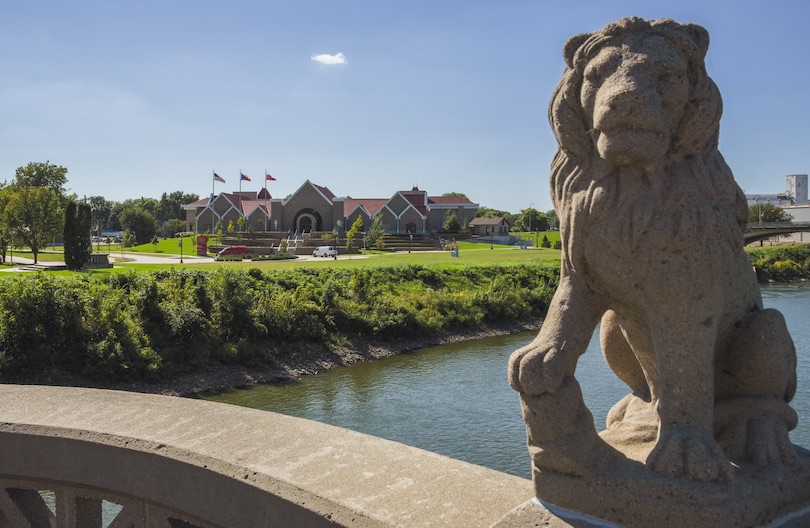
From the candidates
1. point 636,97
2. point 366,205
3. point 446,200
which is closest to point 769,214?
point 446,200

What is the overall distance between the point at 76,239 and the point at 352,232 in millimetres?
25445

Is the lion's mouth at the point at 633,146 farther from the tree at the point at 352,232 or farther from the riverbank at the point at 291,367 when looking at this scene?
the tree at the point at 352,232

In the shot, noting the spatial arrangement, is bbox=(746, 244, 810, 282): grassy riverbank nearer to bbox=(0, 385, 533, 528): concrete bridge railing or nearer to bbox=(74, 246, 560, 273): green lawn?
bbox=(74, 246, 560, 273): green lawn

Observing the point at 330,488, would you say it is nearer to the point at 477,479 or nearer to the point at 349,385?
the point at 477,479

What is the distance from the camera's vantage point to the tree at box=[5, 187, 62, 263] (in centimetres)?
3259

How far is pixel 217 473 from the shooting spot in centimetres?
296

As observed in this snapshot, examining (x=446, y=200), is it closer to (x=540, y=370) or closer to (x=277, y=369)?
(x=277, y=369)

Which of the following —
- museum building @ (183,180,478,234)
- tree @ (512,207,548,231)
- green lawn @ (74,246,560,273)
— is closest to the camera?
green lawn @ (74,246,560,273)

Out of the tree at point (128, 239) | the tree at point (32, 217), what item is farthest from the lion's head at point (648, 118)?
the tree at point (128, 239)

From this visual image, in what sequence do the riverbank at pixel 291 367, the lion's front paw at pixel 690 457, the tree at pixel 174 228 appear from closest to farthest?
the lion's front paw at pixel 690 457 → the riverbank at pixel 291 367 → the tree at pixel 174 228

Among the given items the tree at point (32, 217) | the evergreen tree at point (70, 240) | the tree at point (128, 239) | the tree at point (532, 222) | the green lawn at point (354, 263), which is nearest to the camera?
the evergreen tree at point (70, 240)

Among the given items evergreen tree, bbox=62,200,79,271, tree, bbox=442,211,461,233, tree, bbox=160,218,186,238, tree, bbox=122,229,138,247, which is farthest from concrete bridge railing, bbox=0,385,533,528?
tree, bbox=160,218,186,238

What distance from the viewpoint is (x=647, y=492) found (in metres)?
2.18

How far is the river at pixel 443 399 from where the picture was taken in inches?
386
